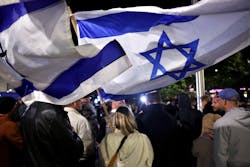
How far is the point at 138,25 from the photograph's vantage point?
5.13 meters

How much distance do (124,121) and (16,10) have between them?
2.04 meters

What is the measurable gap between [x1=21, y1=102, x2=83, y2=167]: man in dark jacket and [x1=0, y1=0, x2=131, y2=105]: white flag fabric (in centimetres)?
36

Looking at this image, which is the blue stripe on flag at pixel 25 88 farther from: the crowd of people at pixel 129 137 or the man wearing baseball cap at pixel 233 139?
the man wearing baseball cap at pixel 233 139

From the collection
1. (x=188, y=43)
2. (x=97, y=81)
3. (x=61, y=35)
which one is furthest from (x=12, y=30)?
(x=188, y=43)

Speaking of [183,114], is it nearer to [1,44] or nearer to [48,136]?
[48,136]

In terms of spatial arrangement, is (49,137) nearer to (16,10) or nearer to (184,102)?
(16,10)

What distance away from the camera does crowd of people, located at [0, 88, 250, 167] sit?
13.9 feet

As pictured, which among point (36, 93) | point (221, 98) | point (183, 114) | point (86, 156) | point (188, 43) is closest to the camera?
point (36, 93)

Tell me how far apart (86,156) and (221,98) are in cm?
245

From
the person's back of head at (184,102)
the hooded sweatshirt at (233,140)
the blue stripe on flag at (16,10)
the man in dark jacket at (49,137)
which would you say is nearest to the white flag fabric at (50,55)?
the blue stripe on flag at (16,10)

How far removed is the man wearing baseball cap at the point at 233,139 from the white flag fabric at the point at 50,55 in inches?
81.4

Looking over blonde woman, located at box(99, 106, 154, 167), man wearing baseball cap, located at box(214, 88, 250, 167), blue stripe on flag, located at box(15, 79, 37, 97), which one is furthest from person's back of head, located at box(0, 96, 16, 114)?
man wearing baseball cap, located at box(214, 88, 250, 167)

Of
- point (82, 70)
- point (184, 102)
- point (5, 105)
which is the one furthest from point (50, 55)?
point (184, 102)

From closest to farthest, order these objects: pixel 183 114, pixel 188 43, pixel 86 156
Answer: pixel 188 43 → pixel 86 156 → pixel 183 114
